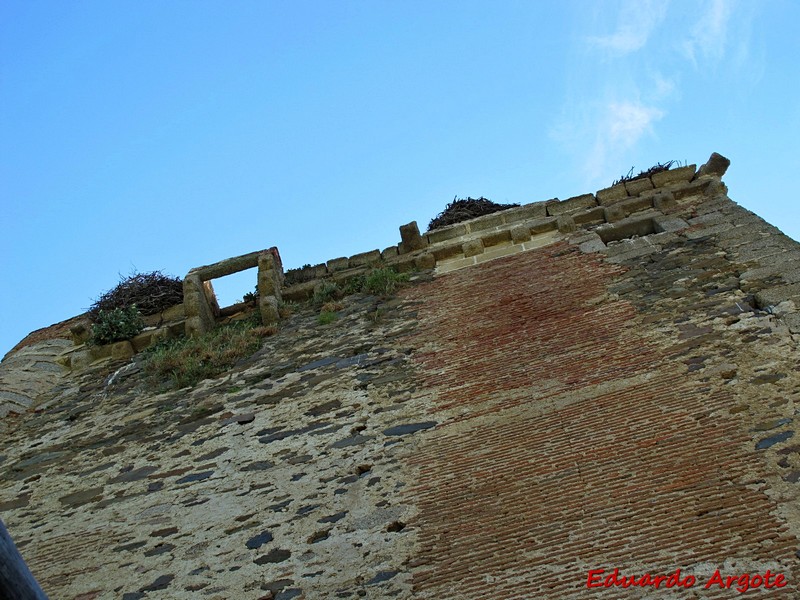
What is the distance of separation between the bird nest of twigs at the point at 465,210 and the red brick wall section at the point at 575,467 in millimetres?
4231

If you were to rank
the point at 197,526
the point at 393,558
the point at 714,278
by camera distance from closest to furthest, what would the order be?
the point at 393,558, the point at 197,526, the point at 714,278

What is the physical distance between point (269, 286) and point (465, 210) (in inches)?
134

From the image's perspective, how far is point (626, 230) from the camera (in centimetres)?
920

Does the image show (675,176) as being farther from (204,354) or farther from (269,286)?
(204,354)

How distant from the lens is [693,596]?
429 cm

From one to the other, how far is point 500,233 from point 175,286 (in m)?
4.13

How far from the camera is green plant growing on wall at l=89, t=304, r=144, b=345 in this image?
32.9 ft

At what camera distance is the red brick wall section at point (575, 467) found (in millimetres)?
4660

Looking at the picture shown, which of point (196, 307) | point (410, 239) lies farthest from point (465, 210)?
point (196, 307)

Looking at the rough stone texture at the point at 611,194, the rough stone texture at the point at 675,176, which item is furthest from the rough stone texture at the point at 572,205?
the rough stone texture at the point at 675,176

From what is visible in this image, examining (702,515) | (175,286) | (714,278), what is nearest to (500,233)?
(714,278)

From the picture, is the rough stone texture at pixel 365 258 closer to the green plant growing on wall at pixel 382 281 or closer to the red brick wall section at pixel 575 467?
the green plant growing on wall at pixel 382 281

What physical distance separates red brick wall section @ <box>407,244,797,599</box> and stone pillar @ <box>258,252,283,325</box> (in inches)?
93.6

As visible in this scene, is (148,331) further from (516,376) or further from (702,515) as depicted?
(702,515)
